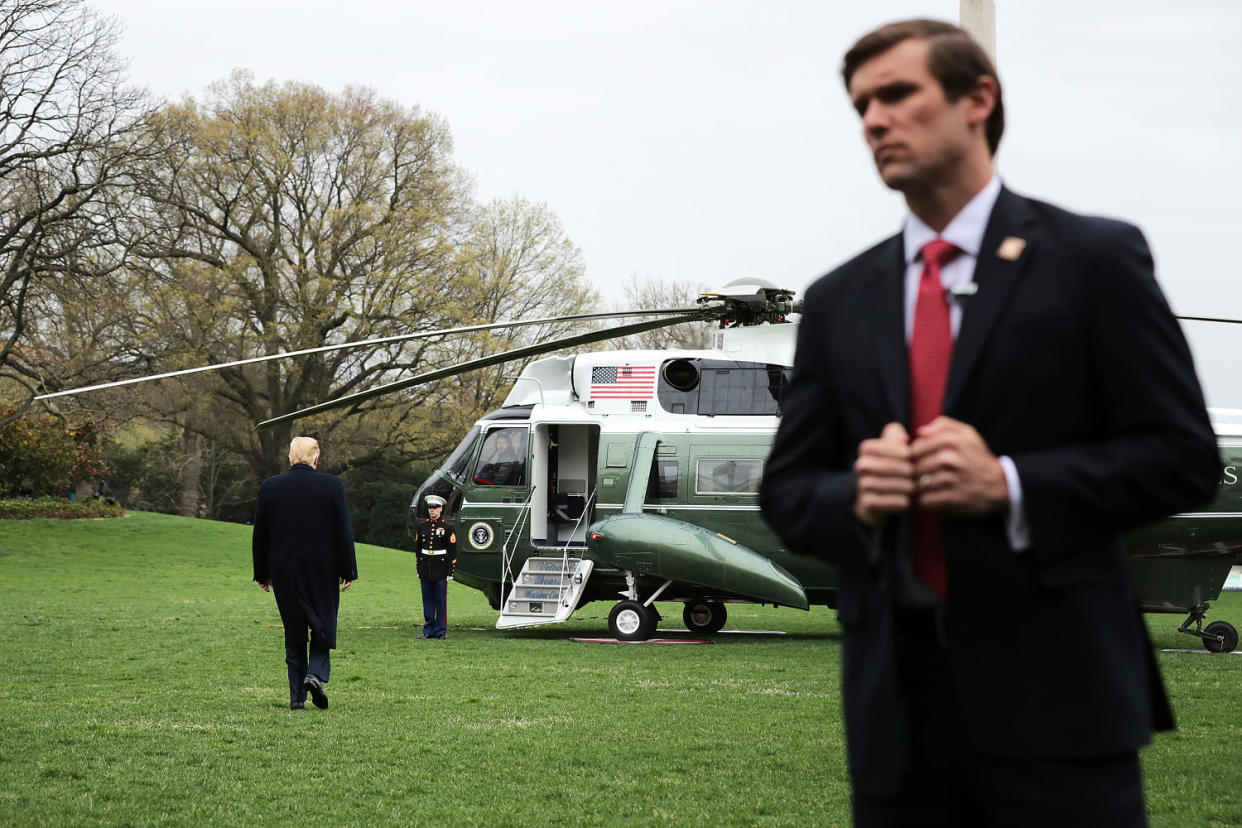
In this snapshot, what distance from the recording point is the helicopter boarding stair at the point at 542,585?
1641 centimetres

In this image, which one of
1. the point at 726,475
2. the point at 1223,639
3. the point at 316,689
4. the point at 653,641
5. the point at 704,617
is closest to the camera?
the point at 316,689

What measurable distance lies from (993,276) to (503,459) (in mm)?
15461

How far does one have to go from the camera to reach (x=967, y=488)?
1.74 meters

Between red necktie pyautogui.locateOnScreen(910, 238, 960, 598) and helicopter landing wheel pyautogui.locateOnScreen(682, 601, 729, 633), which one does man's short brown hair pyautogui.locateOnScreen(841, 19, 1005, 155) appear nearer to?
red necktie pyautogui.locateOnScreen(910, 238, 960, 598)

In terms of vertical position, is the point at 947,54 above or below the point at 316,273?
below

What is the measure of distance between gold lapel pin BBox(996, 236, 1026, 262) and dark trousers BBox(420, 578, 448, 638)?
1468 cm

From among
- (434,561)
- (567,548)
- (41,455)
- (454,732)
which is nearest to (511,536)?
(567,548)

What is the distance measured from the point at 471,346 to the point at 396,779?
29405 millimetres

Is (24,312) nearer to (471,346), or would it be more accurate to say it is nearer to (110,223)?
(110,223)

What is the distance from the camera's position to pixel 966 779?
182 centimetres

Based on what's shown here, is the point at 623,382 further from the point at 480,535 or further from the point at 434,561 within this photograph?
the point at 434,561

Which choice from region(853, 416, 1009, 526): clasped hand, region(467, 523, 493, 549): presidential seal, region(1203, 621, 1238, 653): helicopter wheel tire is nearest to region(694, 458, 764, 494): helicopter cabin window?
region(467, 523, 493, 549): presidential seal

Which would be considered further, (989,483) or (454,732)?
(454,732)

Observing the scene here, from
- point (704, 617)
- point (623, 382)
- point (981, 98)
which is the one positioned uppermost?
point (623, 382)
